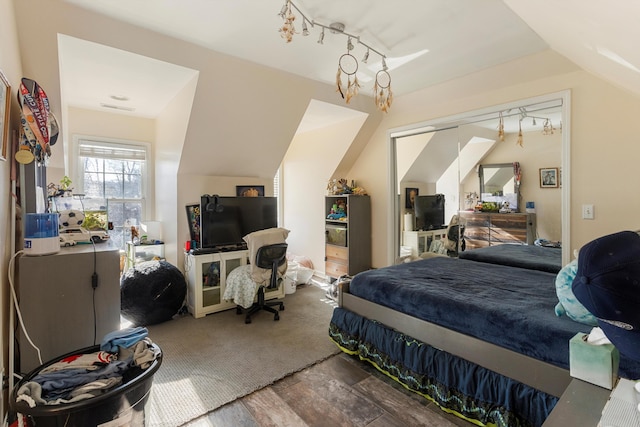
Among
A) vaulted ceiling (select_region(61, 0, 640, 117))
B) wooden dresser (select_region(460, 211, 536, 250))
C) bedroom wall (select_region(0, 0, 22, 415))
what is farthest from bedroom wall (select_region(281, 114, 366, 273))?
bedroom wall (select_region(0, 0, 22, 415))

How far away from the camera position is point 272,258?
3328 millimetres

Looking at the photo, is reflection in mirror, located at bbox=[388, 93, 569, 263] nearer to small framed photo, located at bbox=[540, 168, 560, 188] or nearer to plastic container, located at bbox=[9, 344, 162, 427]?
small framed photo, located at bbox=[540, 168, 560, 188]

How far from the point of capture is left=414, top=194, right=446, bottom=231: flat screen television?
13.0 ft

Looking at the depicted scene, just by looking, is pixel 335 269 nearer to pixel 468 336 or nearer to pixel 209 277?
pixel 209 277

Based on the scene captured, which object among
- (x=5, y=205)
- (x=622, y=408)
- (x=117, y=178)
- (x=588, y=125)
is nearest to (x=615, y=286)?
(x=622, y=408)

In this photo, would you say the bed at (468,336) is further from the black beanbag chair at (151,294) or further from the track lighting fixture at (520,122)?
the black beanbag chair at (151,294)

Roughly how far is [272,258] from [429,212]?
7.02 feet

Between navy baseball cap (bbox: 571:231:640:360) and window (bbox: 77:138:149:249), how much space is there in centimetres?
465

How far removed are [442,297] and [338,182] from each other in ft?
9.48

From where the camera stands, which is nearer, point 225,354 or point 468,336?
point 468,336

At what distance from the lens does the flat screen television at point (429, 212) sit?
3.95 metres

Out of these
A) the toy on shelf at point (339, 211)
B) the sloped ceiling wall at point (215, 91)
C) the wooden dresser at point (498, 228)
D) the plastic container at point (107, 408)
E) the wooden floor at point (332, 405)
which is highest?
the sloped ceiling wall at point (215, 91)

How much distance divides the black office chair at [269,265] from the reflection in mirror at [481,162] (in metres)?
1.73

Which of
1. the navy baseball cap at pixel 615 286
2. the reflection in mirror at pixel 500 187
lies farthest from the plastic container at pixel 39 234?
the reflection in mirror at pixel 500 187
